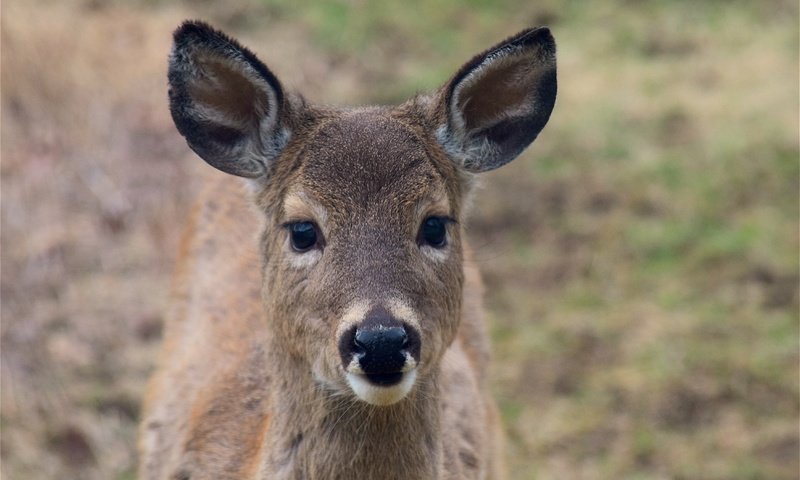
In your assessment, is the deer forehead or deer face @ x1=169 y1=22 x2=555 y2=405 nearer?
deer face @ x1=169 y1=22 x2=555 y2=405

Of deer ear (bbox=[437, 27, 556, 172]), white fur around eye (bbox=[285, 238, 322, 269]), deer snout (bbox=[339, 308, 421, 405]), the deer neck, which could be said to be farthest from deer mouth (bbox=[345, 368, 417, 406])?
deer ear (bbox=[437, 27, 556, 172])

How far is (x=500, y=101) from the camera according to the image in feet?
16.3

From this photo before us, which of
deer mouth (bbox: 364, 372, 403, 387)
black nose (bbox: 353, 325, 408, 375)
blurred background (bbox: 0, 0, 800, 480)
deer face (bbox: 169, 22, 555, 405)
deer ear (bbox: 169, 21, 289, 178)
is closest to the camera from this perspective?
black nose (bbox: 353, 325, 408, 375)

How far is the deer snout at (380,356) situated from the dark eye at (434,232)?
1.61 ft

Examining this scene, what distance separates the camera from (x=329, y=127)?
4.64 meters

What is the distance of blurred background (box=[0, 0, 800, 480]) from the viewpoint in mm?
7473

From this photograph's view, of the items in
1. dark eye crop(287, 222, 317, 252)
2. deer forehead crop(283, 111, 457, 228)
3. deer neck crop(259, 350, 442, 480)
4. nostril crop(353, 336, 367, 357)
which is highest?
deer forehead crop(283, 111, 457, 228)

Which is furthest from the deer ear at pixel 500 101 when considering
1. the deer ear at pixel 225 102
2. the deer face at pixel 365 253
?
the deer ear at pixel 225 102

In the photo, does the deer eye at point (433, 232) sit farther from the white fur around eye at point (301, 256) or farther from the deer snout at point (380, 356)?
the deer snout at point (380, 356)

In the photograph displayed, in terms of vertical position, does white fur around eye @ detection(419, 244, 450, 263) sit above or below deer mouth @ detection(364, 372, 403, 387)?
above

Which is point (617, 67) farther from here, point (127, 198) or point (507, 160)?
point (507, 160)

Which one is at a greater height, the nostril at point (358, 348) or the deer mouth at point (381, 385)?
the nostril at point (358, 348)

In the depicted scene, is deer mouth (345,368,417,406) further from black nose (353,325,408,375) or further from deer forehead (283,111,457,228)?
deer forehead (283,111,457,228)

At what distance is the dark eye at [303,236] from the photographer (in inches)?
176
